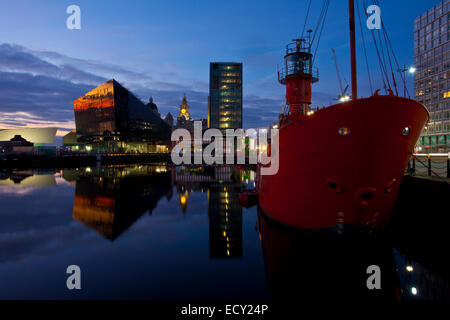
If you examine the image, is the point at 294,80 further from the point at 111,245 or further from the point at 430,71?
the point at 430,71

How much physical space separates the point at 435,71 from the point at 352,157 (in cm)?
10024

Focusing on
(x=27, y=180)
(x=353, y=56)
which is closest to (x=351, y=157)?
(x=353, y=56)

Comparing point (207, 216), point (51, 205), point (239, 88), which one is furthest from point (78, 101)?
point (207, 216)

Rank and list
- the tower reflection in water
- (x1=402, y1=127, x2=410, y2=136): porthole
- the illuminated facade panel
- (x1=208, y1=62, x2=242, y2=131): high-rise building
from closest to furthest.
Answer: (x1=402, y1=127, x2=410, y2=136): porthole → the tower reflection in water → the illuminated facade panel → (x1=208, y1=62, x2=242, y2=131): high-rise building

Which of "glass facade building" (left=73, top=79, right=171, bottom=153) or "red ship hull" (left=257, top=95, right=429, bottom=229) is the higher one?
"glass facade building" (left=73, top=79, right=171, bottom=153)

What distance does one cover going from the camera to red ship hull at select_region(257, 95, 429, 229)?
918 centimetres

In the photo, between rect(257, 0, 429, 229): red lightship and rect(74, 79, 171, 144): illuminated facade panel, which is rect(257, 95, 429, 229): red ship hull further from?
rect(74, 79, 171, 144): illuminated facade panel

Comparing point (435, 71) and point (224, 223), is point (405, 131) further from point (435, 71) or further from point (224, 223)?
point (435, 71)

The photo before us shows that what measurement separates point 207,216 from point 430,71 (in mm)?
99174

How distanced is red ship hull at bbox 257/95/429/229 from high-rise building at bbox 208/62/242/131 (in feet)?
493

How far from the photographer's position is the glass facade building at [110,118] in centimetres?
11294

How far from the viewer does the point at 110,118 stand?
374 ft

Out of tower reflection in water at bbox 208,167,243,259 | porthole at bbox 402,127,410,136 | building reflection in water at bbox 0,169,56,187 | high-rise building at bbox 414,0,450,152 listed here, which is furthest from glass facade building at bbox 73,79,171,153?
porthole at bbox 402,127,410,136

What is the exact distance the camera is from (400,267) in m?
9.98
